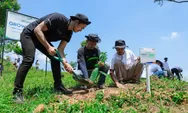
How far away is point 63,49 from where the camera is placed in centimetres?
407

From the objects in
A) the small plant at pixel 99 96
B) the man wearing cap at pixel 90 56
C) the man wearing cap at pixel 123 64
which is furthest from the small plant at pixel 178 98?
the man wearing cap at pixel 123 64

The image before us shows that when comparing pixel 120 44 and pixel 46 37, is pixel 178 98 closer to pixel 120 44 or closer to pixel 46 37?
pixel 120 44

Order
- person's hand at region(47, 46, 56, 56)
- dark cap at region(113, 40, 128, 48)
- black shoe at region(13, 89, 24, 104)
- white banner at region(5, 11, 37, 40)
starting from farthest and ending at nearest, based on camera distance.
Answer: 1. white banner at region(5, 11, 37, 40)
2. dark cap at region(113, 40, 128, 48)
3. person's hand at region(47, 46, 56, 56)
4. black shoe at region(13, 89, 24, 104)

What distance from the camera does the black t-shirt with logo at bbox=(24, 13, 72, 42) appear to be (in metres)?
3.75

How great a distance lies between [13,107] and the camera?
3279 millimetres

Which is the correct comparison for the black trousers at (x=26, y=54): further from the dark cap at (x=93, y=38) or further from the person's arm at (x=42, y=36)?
the dark cap at (x=93, y=38)

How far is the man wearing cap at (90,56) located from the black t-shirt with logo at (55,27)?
61cm

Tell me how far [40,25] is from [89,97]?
4.05ft

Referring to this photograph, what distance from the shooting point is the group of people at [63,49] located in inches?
142

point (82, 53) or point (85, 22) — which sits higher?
point (85, 22)

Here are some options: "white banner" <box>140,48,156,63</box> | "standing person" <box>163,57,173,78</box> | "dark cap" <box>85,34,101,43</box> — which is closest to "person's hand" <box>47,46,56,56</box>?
"dark cap" <box>85,34,101,43</box>

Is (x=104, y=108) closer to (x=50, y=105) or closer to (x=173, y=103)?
(x=50, y=105)

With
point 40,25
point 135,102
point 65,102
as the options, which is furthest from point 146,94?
point 40,25

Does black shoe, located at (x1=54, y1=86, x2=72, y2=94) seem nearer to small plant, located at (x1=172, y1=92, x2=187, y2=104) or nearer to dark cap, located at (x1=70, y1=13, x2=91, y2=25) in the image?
dark cap, located at (x1=70, y1=13, x2=91, y2=25)
